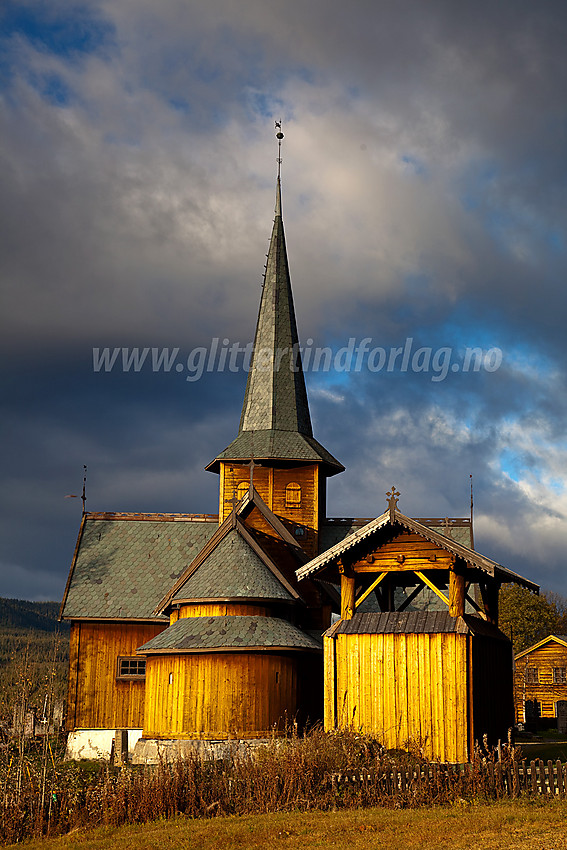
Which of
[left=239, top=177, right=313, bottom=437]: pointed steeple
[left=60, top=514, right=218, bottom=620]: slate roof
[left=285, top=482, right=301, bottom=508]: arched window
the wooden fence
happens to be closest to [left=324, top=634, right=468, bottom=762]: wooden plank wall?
the wooden fence

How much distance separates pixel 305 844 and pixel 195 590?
16.1m

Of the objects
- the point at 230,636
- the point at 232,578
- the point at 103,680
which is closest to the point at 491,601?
the point at 230,636

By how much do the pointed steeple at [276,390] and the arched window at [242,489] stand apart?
1.00 metres

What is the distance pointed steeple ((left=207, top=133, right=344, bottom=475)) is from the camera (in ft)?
123

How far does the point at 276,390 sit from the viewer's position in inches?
1577

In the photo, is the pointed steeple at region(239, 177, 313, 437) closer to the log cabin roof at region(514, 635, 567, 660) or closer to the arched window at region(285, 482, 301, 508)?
the arched window at region(285, 482, 301, 508)

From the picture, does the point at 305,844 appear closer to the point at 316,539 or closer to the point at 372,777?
the point at 372,777

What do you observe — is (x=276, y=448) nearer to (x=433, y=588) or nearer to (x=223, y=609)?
(x=223, y=609)

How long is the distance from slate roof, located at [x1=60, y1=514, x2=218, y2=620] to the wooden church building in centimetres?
7

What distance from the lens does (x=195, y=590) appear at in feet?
99.8

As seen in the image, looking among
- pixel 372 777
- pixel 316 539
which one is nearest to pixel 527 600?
pixel 316 539

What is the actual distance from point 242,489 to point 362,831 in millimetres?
22258

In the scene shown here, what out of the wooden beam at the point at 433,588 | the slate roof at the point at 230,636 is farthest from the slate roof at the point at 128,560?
the wooden beam at the point at 433,588

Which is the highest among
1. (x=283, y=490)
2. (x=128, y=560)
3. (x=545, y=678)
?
(x=283, y=490)
